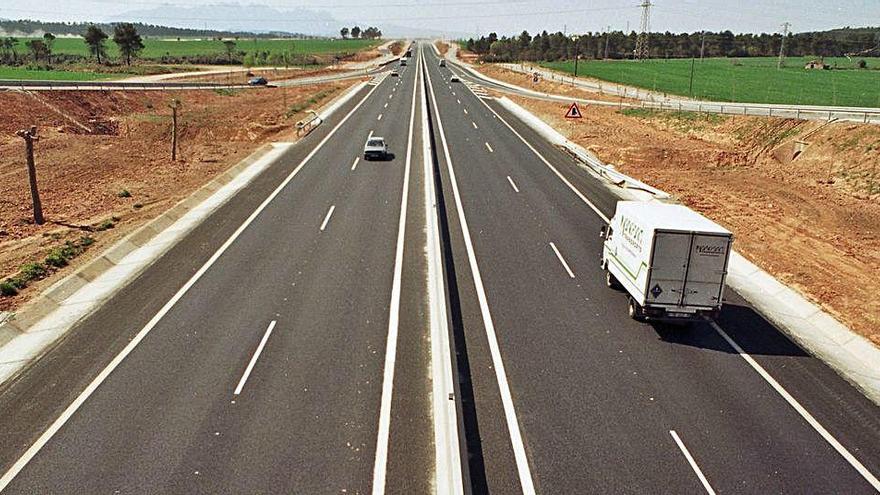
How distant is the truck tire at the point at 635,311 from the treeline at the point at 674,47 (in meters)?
159

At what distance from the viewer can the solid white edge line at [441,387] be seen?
10.2m

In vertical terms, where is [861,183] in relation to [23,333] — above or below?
above

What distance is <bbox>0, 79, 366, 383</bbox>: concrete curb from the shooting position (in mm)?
15055

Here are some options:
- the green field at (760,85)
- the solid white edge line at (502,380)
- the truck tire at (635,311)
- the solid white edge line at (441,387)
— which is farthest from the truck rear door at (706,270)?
the green field at (760,85)

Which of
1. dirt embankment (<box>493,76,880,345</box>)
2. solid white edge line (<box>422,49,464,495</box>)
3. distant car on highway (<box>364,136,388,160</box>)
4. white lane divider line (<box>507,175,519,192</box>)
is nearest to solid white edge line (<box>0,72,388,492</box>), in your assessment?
solid white edge line (<box>422,49,464,495</box>)

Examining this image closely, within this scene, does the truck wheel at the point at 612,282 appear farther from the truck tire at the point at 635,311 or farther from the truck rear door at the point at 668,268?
the truck rear door at the point at 668,268

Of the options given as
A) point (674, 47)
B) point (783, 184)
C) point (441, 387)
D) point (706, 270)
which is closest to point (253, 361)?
point (441, 387)

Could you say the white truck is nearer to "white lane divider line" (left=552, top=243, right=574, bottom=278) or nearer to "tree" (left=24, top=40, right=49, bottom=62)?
"white lane divider line" (left=552, top=243, right=574, bottom=278)

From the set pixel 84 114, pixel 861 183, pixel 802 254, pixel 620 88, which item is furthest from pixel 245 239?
pixel 620 88

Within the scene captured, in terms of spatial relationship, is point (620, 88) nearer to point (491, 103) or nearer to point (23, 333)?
point (491, 103)

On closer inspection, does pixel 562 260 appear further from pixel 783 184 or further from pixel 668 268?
pixel 783 184

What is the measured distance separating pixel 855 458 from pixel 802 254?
44.7ft

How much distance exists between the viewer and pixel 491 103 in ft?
230

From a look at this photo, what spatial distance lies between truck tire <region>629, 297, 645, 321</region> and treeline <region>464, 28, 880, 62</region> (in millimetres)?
159423
